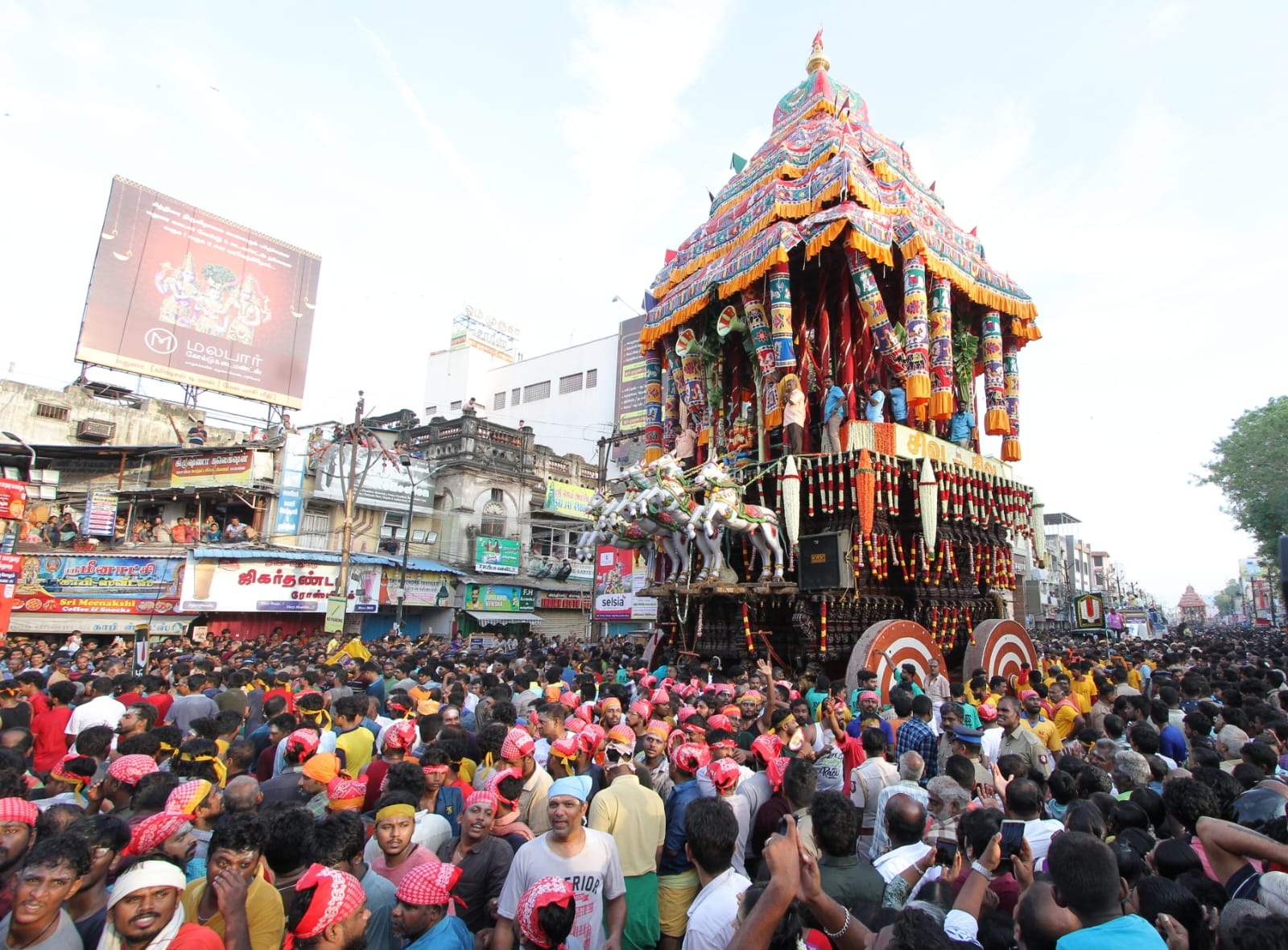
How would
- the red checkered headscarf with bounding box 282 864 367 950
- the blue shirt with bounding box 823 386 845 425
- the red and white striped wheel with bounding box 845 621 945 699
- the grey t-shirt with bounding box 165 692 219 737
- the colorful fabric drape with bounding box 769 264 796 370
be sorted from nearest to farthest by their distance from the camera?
1. the red checkered headscarf with bounding box 282 864 367 950
2. the grey t-shirt with bounding box 165 692 219 737
3. the red and white striped wheel with bounding box 845 621 945 699
4. the colorful fabric drape with bounding box 769 264 796 370
5. the blue shirt with bounding box 823 386 845 425

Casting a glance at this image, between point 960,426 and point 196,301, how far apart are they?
92.0 feet

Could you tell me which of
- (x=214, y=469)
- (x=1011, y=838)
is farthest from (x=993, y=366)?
(x=214, y=469)

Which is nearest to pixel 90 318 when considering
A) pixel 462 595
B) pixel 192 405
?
pixel 192 405

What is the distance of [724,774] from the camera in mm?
4309

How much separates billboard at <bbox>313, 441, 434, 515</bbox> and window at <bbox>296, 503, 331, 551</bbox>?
31.5 inches

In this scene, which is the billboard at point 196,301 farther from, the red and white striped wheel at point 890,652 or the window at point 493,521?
the red and white striped wheel at point 890,652

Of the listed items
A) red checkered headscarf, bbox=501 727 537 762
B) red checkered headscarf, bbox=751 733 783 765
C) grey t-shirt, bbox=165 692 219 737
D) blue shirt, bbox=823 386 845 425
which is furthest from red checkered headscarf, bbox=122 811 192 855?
blue shirt, bbox=823 386 845 425

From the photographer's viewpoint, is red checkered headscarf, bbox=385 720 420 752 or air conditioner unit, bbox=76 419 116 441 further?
air conditioner unit, bbox=76 419 116 441

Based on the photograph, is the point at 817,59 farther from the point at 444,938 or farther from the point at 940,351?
the point at 444,938

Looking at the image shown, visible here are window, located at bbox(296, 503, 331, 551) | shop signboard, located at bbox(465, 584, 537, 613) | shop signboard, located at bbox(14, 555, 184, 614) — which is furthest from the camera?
shop signboard, located at bbox(465, 584, 537, 613)

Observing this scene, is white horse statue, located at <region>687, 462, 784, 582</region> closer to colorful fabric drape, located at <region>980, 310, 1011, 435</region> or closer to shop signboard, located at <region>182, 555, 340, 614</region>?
colorful fabric drape, located at <region>980, 310, 1011, 435</region>

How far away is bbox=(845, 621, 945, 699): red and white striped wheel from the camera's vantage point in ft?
34.9

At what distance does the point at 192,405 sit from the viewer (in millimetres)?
29016

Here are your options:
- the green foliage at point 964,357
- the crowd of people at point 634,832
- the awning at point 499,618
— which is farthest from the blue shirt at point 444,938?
the awning at point 499,618
